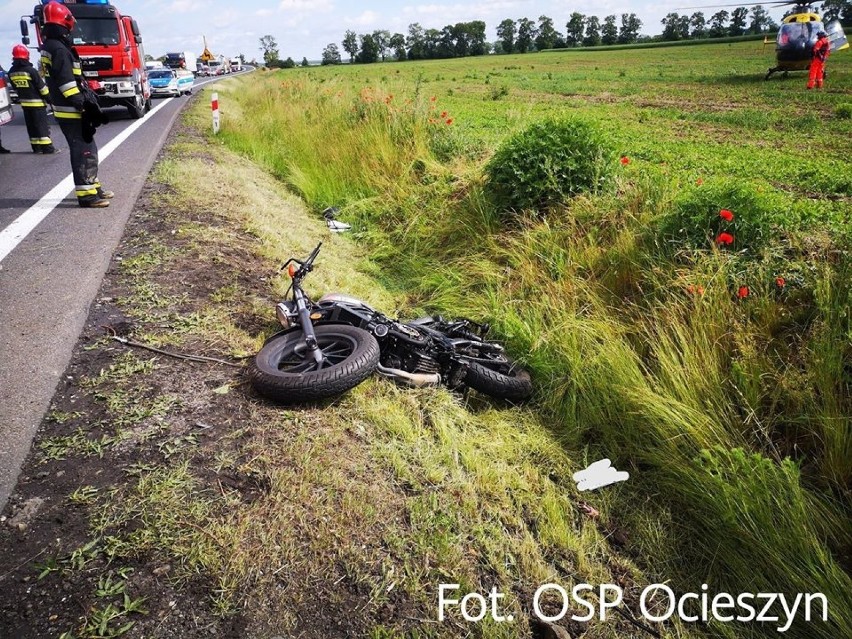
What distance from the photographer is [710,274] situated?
3812 mm

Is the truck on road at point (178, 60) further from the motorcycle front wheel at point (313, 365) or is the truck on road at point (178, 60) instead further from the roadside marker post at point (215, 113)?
the motorcycle front wheel at point (313, 365)

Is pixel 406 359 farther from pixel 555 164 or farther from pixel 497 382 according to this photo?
pixel 555 164

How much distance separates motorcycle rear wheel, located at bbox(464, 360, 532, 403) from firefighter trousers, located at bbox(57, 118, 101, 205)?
483cm

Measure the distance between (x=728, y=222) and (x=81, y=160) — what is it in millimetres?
6362

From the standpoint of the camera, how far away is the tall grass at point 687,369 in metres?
2.85

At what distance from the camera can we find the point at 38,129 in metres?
8.92

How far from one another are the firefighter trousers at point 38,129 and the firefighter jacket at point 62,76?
3747 mm

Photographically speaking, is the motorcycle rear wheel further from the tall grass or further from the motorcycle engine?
the motorcycle engine

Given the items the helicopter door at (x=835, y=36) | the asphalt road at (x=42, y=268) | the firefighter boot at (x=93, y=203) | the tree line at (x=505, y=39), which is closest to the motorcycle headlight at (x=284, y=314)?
the asphalt road at (x=42, y=268)

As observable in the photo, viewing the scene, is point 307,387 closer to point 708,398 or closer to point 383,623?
point 383,623

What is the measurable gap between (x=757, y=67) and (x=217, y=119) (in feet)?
103

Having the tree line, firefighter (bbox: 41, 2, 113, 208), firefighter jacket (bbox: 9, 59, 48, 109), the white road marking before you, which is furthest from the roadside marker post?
the tree line

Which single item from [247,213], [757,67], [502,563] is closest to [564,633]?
[502,563]

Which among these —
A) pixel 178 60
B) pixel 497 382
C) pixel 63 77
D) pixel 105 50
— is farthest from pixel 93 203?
pixel 178 60
